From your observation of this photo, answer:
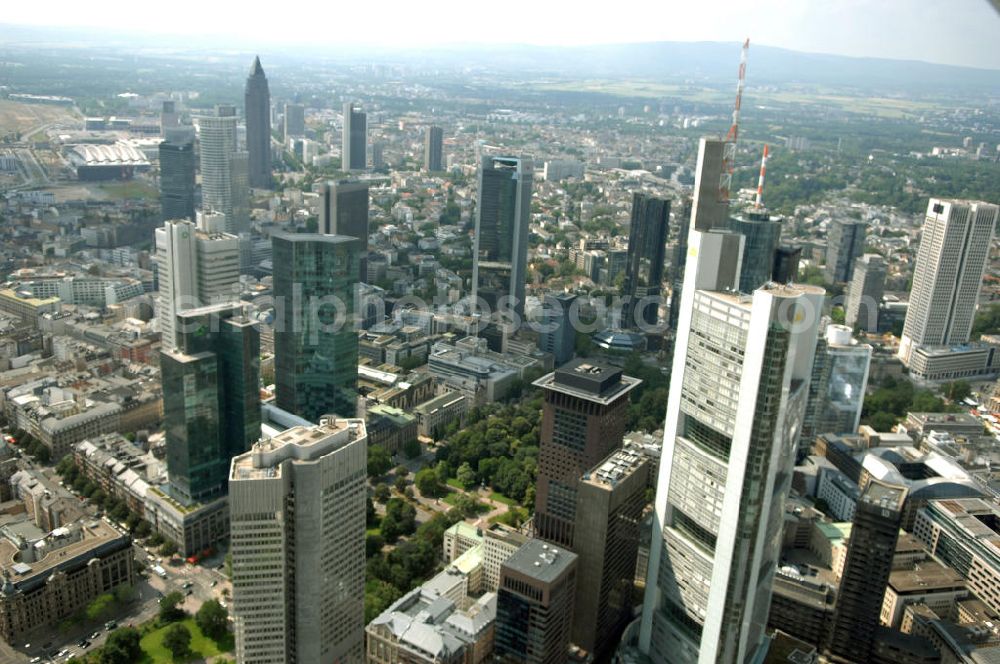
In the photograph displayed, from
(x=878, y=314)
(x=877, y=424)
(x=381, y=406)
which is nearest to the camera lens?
(x=381, y=406)

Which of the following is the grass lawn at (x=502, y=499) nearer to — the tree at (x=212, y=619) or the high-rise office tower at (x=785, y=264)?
the tree at (x=212, y=619)

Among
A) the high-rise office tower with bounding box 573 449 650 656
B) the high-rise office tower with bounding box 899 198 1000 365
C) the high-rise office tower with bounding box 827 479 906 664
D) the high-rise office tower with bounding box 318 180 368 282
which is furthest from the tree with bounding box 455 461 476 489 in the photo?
the high-rise office tower with bounding box 899 198 1000 365

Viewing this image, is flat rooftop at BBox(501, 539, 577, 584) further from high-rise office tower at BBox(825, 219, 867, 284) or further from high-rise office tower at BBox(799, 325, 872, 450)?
high-rise office tower at BBox(825, 219, 867, 284)

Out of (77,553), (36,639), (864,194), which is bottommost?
(36,639)

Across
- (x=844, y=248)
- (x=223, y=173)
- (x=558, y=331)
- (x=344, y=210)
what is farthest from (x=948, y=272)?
(x=223, y=173)

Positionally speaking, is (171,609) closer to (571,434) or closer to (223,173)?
(571,434)

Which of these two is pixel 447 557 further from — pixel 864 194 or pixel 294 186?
pixel 864 194

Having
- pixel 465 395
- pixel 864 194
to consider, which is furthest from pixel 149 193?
pixel 864 194
